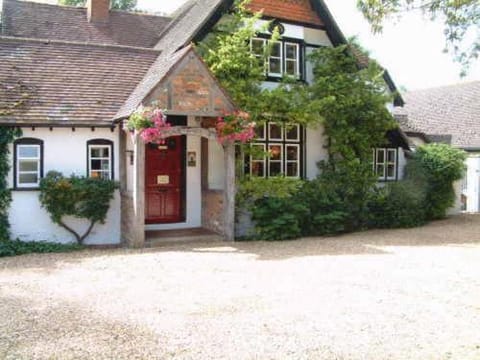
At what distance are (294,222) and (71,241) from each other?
19.1 feet

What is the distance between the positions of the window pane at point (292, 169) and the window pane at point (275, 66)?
2.94m

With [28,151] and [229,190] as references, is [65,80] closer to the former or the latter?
[28,151]

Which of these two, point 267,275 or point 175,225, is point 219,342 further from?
point 175,225

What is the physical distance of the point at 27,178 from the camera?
1220cm

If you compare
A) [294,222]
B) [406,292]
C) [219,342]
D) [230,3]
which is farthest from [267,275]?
[230,3]

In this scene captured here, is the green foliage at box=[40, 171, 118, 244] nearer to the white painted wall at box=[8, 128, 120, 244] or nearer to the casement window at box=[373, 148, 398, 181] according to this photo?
the white painted wall at box=[8, 128, 120, 244]

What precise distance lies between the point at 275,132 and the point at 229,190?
3426 mm

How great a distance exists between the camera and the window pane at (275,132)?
1502cm

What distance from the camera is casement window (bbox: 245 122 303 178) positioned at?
48.1 feet

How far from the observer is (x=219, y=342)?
546 cm

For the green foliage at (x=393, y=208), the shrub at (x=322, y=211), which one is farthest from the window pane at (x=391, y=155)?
the shrub at (x=322, y=211)

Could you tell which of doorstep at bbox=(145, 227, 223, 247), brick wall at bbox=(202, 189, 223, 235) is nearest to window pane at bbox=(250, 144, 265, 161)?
brick wall at bbox=(202, 189, 223, 235)

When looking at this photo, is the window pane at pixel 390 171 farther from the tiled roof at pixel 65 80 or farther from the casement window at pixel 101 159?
the casement window at pixel 101 159

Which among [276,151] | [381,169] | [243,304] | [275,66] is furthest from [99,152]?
[381,169]
